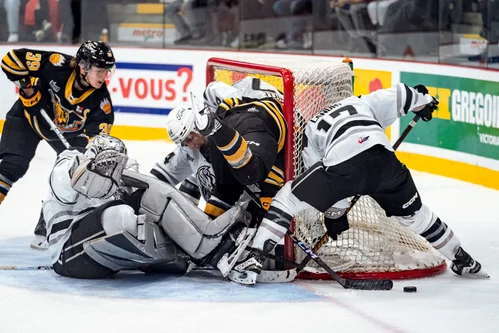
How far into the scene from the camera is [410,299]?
3.92m

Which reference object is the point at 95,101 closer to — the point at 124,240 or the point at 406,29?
the point at 124,240

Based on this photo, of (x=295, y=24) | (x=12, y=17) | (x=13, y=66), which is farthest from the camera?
(x=12, y=17)

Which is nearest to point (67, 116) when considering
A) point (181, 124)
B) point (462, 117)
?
point (181, 124)

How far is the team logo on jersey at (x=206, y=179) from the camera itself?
4.40 metres

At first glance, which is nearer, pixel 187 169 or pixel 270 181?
pixel 270 181

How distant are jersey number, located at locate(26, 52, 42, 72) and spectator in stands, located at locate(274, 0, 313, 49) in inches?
153

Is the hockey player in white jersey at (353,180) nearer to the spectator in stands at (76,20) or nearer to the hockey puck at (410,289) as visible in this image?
the hockey puck at (410,289)

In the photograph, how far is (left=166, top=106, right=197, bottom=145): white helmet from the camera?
13.0 feet

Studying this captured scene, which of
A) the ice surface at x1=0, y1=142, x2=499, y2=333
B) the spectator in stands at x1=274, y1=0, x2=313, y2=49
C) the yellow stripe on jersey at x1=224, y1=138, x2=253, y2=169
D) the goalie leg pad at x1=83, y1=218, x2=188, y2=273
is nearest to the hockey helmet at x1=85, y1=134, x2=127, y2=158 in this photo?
the goalie leg pad at x1=83, y1=218, x2=188, y2=273

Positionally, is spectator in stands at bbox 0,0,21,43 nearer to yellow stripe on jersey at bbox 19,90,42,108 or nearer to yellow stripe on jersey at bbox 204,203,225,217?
yellow stripe on jersey at bbox 19,90,42,108

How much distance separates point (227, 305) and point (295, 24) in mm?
5132

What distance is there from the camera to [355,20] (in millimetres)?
8039

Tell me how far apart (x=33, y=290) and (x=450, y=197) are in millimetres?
2996

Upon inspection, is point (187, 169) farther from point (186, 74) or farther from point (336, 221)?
point (186, 74)
